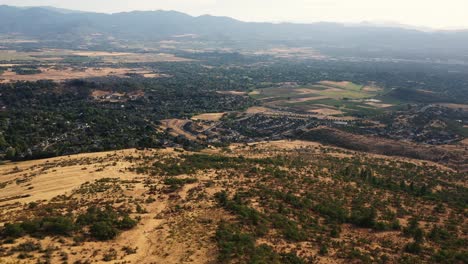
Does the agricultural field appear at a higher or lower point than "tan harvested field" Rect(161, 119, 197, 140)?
higher

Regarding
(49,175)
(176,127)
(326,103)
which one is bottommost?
(176,127)

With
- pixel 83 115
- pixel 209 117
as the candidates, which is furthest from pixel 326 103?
pixel 83 115

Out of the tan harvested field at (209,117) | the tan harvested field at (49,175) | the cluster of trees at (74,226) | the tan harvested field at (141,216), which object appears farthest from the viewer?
the tan harvested field at (209,117)

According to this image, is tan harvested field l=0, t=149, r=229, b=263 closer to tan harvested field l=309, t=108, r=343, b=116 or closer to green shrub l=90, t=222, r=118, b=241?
green shrub l=90, t=222, r=118, b=241

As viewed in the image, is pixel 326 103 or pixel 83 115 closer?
pixel 83 115

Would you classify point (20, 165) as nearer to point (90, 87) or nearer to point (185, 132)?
point (185, 132)

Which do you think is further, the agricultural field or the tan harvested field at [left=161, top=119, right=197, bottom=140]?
the agricultural field

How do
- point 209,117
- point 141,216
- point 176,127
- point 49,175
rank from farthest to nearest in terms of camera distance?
point 209,117
point 176,127
point 49,175
point 141,216

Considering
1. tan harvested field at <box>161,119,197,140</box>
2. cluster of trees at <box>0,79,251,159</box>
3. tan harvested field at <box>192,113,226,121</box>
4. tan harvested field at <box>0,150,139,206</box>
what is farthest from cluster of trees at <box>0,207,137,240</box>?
tan harvested field at <box>192,113,226,121</box>

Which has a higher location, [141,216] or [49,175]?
[141,216]

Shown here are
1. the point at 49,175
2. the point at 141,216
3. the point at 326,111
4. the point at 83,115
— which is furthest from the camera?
the point at 326,111

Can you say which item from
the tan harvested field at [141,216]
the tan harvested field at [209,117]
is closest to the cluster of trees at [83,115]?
the tan harvested field at [209,117]

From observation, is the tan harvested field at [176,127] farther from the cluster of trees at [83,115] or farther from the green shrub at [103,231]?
the green shrub at [103,231]

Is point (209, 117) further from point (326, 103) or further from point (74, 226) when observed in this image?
point (74, 226)
